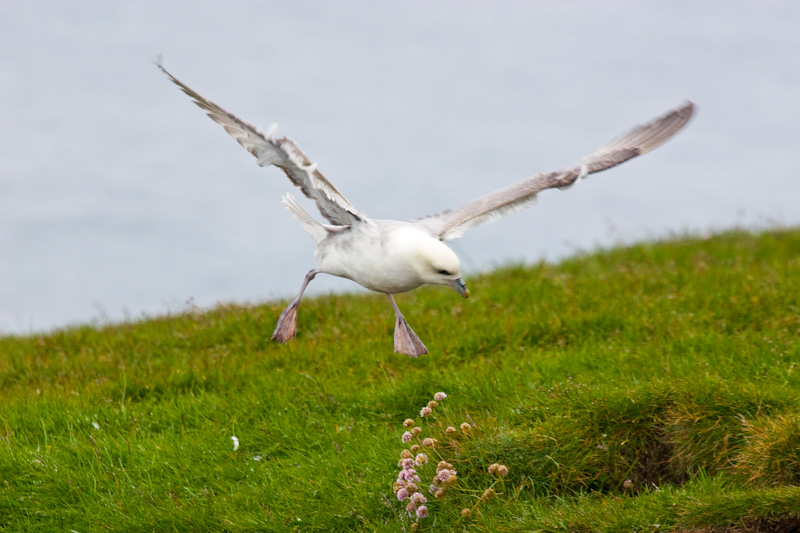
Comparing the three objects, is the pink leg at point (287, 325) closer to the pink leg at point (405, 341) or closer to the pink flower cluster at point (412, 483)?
the pink leg at point (405, 341)

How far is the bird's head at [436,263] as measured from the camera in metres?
4.75

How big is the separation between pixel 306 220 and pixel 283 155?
669mm

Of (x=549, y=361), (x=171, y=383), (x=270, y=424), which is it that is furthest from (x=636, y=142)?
(x=171, y=383)

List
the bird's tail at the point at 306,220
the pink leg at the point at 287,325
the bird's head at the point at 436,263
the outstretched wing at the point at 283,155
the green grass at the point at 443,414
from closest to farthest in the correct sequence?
1. the bird's head at the point at 436,263
2. the outstretched wing at the point at 283,155
3. the green grass at the point at 443,414
4. the pink leg at the point at 287,325
5. the bird's tail at the point at 306,220

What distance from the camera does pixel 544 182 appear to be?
601cm

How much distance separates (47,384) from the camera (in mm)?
7504

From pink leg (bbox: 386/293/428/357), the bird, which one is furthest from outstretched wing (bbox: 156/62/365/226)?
pink leg (bbox: 386/293/428/357)

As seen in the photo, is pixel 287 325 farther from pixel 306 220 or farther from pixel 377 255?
pixel 377 255

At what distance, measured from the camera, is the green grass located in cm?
526

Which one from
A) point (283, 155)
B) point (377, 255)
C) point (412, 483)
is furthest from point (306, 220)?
point (412, 483)

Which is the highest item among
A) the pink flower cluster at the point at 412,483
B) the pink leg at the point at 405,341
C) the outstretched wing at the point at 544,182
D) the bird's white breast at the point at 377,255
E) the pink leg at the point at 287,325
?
the outstretched wing at the point at 544,182

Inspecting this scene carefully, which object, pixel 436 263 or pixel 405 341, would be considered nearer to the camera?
pixel 436 263

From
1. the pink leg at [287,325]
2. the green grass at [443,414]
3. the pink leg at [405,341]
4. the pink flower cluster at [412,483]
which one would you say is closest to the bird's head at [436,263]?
the pink flower cluster at [412,483]

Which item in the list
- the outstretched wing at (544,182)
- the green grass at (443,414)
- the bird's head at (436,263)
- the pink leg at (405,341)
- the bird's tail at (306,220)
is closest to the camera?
the bird's head at (436,263)
